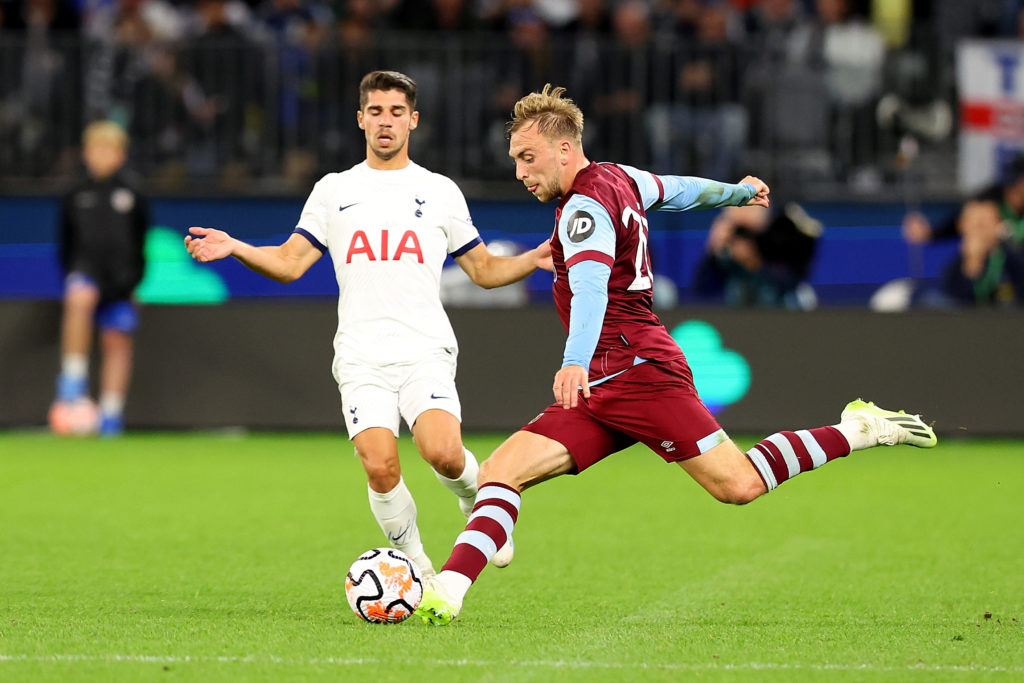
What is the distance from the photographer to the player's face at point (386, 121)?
6926 mm

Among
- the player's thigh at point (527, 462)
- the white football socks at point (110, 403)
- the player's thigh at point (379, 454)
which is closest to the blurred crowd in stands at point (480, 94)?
the white football socks at point (110, 403)

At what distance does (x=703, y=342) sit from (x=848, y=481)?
2633 mm

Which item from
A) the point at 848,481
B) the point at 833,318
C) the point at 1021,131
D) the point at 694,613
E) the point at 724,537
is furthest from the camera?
the point at 1021,131

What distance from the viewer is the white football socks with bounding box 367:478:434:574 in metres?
6.87

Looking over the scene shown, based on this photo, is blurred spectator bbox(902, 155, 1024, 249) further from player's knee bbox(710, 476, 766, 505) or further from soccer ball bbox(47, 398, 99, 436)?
player's knee bbox(710, 476, 766, 505)

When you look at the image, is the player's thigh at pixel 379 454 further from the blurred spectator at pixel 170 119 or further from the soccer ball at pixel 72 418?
the blurred spectator at pixel 170 119

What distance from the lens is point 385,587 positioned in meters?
6.03

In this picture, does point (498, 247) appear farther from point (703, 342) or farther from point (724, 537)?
point (703, 342)

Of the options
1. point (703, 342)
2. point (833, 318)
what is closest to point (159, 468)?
point (703, 342)

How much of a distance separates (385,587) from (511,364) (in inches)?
313

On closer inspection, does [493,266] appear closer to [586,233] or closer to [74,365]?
[586,233]

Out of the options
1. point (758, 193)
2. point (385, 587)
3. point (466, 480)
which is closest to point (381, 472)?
point (466, 480)

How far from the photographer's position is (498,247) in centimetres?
739

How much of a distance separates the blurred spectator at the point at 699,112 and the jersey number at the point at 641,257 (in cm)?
907
